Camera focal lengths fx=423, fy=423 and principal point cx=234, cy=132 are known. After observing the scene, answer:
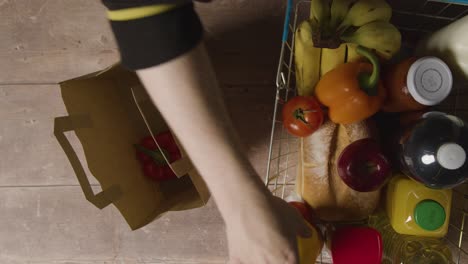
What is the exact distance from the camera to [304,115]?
578mm

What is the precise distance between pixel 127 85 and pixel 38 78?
0.49 ft

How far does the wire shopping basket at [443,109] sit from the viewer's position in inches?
26.1

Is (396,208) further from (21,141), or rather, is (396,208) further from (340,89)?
(21,141)

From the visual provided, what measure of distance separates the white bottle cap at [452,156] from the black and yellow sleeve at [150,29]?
1.07 ft

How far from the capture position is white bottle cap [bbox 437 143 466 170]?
18.9 inches

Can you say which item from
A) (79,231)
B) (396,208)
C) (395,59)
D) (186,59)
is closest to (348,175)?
(396,208)

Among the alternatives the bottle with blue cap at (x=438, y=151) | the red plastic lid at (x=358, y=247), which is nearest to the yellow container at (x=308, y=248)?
the red plastic lid at (x=358, y=247)

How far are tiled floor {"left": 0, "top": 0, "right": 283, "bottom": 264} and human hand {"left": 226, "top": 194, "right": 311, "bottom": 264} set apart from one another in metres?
0.33

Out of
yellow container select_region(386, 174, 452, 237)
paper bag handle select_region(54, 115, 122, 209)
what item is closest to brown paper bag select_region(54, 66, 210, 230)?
paper bag handle select_region(54, 115, 122, 209)

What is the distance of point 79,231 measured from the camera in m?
0.77

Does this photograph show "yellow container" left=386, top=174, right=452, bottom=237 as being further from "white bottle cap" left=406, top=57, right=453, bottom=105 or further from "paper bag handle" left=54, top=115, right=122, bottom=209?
"paper bag handle" left=54, top=115, right=122, bottom=209

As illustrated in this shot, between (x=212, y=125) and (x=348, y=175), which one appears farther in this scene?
(x=348, y=175)

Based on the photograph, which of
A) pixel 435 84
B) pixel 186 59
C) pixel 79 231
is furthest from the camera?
pixel 79 231

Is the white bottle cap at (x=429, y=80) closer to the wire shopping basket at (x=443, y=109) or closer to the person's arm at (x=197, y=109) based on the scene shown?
the wire shopping basket at (x=443, y=109)
